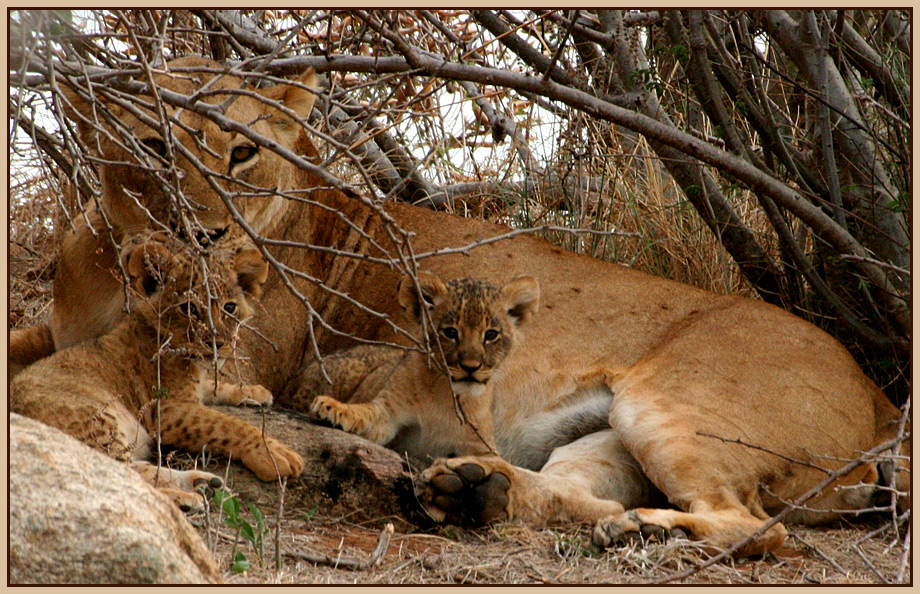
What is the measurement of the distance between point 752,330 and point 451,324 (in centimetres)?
141

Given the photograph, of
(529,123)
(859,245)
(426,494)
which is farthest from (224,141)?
(529,123)

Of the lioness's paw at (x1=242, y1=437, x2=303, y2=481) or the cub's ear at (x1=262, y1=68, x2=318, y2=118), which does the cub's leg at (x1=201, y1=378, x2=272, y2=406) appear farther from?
the cub's ear at (x1=262, y1=68, x2=318, y2=118)

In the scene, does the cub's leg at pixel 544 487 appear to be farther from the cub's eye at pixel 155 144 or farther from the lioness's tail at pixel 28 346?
the lioness's tail at pixel 28 346

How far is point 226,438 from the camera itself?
3.87 metres

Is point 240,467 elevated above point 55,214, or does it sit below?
below

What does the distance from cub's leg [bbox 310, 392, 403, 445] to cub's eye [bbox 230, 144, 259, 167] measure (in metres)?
1.07

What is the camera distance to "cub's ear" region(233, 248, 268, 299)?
166 inches

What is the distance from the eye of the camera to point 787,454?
167 inches

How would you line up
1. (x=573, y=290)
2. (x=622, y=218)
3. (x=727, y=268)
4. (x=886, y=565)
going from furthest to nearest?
(x=622, y=218), (x=727, y=268), (x=573, y=290), (x=886, y=565)

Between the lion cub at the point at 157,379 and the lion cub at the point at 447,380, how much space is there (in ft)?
1.50

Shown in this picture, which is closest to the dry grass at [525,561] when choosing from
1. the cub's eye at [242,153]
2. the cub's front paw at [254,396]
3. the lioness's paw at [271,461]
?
the lioness's paw at [271,461]

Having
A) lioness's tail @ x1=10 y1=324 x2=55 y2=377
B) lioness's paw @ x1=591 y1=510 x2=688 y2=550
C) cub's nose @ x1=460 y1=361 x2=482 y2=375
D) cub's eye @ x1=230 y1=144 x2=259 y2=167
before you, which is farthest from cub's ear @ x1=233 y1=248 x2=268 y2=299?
lioness's paw @ x1=591 y1=510 x2=688 y2=550

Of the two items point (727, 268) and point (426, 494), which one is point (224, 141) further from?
point (727, 268)

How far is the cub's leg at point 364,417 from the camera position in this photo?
420 centimetres
